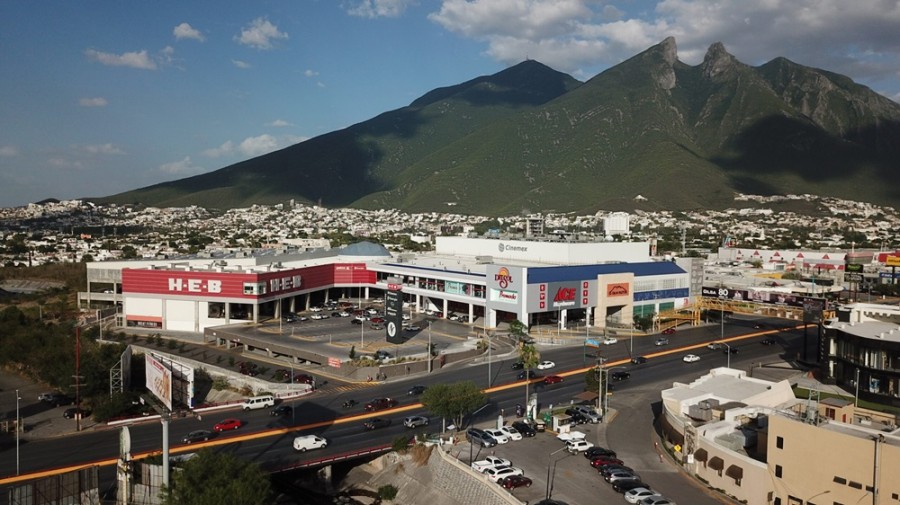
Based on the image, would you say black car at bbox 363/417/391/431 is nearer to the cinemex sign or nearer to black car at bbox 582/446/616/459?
black car at bbox 582/446/616/459

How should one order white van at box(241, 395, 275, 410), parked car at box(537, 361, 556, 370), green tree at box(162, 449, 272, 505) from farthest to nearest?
parked car at box(537, 361, 556, 370) < white van at box(241, 395, 275, 410) < green tree at box(162, 449, 272, 505)

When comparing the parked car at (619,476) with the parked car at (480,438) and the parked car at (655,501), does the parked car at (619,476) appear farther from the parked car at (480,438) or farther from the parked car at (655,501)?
the parked car at (480,438)

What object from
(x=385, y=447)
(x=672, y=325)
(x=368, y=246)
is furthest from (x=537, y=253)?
(x=385, y=447)

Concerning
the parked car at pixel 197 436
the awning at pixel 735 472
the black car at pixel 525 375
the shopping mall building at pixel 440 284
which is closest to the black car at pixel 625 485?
the awning at pixel 735 472

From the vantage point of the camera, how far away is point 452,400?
41.4 m

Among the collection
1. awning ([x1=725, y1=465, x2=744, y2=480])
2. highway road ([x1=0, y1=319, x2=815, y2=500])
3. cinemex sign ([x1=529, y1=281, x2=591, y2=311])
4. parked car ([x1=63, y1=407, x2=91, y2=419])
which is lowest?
parked car ([x1=63, y1=407, x2=91, y2=419])

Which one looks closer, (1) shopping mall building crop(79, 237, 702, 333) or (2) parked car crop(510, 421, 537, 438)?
(2) parked car crop(510, 421, 537, 438)

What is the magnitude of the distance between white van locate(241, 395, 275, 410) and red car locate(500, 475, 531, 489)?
2174 centimetres

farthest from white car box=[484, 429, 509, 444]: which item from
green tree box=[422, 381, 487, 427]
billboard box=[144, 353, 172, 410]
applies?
billboard box=[144, 353, 172, 410]

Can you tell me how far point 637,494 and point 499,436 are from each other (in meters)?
10.4

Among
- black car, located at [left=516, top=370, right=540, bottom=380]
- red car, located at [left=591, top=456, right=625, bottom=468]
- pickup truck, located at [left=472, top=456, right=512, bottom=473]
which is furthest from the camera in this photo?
black car, located at [left=516, top=370, right=540, bottom=380]

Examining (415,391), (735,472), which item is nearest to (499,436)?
(415,391)

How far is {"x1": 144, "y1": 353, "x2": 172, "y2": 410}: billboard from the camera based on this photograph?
42.3 m

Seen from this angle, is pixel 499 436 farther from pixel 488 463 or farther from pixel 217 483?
pixel 217 483
